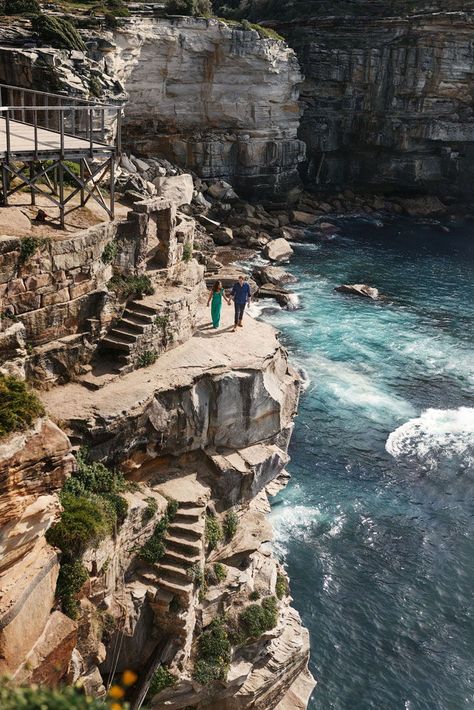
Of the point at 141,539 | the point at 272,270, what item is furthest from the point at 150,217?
the point at 272,270

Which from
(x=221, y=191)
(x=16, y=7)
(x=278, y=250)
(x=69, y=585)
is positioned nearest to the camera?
(x=69, y=585)

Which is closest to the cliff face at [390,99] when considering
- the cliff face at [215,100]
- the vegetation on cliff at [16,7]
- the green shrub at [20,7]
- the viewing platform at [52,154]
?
the cliff face at [215,100]

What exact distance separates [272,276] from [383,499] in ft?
79.1

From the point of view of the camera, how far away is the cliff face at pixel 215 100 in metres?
56.2

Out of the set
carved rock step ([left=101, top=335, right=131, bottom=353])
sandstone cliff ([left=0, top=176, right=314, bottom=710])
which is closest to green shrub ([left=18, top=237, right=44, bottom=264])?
sandstone cliff ([left=0, top=176, right=314, bottom=710])

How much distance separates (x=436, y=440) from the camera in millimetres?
32938

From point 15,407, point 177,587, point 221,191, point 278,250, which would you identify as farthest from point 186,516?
point 221,191

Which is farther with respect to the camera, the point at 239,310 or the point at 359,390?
the point at 359,390

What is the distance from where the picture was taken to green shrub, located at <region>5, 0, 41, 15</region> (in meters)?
49.8

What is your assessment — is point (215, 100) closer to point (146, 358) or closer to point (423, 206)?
point (423, 206)

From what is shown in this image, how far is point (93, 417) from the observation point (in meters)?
19.8

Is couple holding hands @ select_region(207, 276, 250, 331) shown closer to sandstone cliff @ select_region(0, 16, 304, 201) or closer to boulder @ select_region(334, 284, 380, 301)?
boulder @ select_region(334, 284, 380, 301)

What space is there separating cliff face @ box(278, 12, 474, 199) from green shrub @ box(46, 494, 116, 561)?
197 ft

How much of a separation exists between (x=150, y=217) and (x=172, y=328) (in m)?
4.16
